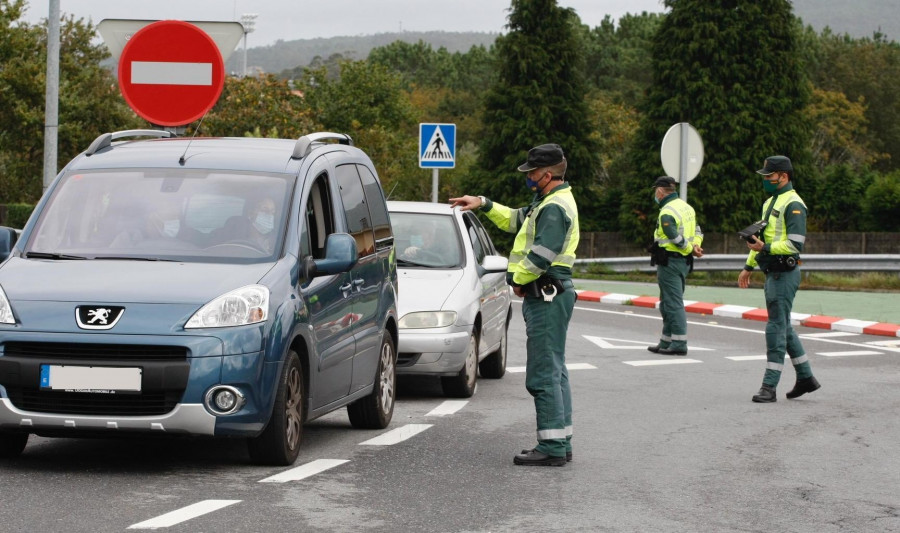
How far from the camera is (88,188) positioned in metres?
Answer: 8.62

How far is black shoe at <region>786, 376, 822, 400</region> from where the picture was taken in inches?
493

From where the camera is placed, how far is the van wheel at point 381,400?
9711 millimetres

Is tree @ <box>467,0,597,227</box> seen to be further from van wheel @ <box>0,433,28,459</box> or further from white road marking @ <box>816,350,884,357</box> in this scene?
van wheel @ <box>0,433,28,459</box>

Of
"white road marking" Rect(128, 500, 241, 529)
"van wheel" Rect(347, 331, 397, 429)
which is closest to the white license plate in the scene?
"white road marking" Rect(128, 500, 241, 529)

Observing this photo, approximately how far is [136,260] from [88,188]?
0.83 meters

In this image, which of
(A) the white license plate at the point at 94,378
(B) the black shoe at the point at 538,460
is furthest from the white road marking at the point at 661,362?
(A) the white license plate at the point at 94,378

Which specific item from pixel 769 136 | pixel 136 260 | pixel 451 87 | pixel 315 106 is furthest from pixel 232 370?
pixel 451 87

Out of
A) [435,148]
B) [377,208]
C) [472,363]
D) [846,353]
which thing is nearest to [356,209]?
[377,208]

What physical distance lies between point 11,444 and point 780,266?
6861mm

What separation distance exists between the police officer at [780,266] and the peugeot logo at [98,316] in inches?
253

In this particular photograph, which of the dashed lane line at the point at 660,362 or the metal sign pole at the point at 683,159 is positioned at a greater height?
the metal sign pole at the point at 683,159

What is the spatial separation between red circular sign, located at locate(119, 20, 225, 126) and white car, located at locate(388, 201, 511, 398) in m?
2.56

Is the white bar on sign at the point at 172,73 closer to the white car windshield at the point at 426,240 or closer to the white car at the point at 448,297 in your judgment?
the white car at the point at 448,297

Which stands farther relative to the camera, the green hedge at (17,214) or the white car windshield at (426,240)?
the green hedge at (17,214)
